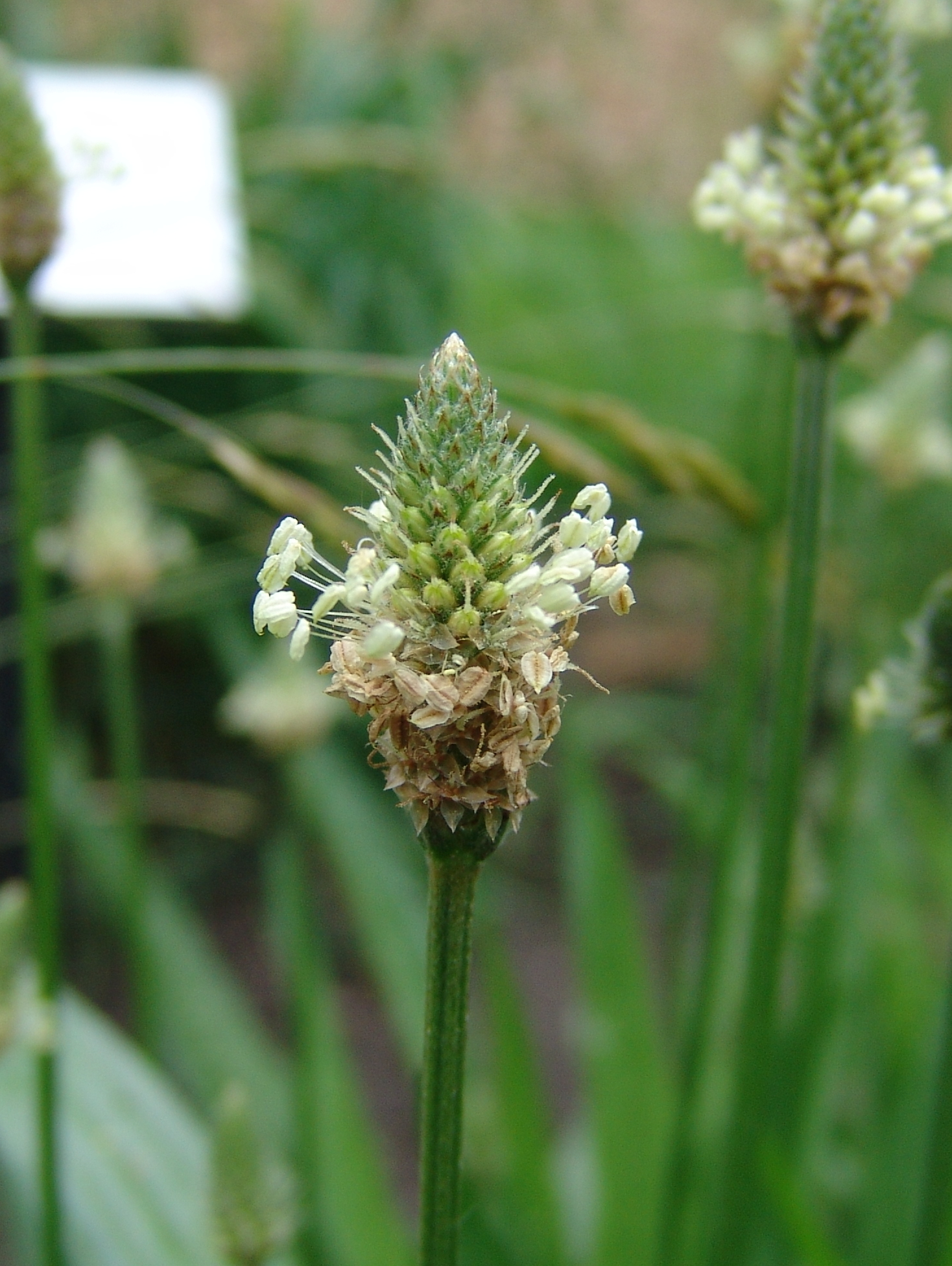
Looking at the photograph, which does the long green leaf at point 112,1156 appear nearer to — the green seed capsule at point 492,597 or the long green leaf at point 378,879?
the long green leaf at point 378,879

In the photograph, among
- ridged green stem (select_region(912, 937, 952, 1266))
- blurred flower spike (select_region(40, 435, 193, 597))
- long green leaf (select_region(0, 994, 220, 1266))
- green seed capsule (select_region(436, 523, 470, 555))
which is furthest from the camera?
blurred flower spike (select_region(40, 435, 193, 597))

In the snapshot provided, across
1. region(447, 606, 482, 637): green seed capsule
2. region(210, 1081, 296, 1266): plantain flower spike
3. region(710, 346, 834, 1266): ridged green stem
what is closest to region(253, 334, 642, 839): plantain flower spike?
region(447, 606, 482, 637): green seed capsule

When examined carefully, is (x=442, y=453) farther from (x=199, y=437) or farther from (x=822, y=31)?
(x=822, y=31)

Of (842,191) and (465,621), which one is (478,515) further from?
(842,191)

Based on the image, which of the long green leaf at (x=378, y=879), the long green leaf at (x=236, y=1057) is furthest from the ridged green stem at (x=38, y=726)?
the long green leaf at (x=378, y=879)

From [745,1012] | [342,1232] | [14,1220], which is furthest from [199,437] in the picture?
[342,1232]

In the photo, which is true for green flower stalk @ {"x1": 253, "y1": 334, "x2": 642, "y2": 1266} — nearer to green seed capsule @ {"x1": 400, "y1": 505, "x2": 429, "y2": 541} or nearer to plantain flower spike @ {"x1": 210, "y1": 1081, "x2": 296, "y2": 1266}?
green seed capsule @ {"x1": 400, "y1": 505, "x2": 429, "y2": 541}
